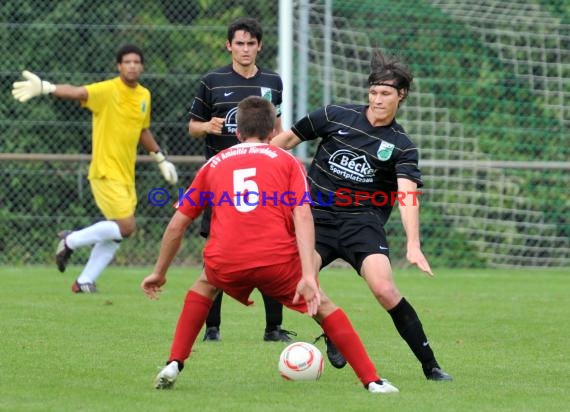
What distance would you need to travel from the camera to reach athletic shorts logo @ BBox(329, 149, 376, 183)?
650 cm

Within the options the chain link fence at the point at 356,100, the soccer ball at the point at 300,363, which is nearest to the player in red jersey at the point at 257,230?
the soccer ball at the point at 300,363

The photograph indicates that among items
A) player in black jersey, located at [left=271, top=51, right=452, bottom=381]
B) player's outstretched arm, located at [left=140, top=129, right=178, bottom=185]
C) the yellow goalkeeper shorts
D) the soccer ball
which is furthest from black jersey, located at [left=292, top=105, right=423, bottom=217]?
player's outstretched arm, located at [left=140, top=129, right=178, bottom=185]

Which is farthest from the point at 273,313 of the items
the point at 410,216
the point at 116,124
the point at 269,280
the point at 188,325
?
the point at 116,124

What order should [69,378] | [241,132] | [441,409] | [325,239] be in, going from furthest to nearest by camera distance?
[325,239] < [69,378] < [241,132] < [441,409]

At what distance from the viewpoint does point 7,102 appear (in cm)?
1356

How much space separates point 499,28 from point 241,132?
9.04 meters

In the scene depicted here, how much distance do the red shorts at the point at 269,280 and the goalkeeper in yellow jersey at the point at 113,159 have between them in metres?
5.24

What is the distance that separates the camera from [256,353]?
7113 millimetres

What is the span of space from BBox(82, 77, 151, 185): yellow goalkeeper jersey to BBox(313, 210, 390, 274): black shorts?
15.9 feet

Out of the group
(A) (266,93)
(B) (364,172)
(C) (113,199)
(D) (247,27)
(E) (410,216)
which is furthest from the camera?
(C) (113,199)

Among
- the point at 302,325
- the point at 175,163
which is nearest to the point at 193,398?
the point at 302,325

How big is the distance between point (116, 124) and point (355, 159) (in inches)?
198

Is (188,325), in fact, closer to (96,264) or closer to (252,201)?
(252,201)

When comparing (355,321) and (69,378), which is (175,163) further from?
(69,378)
